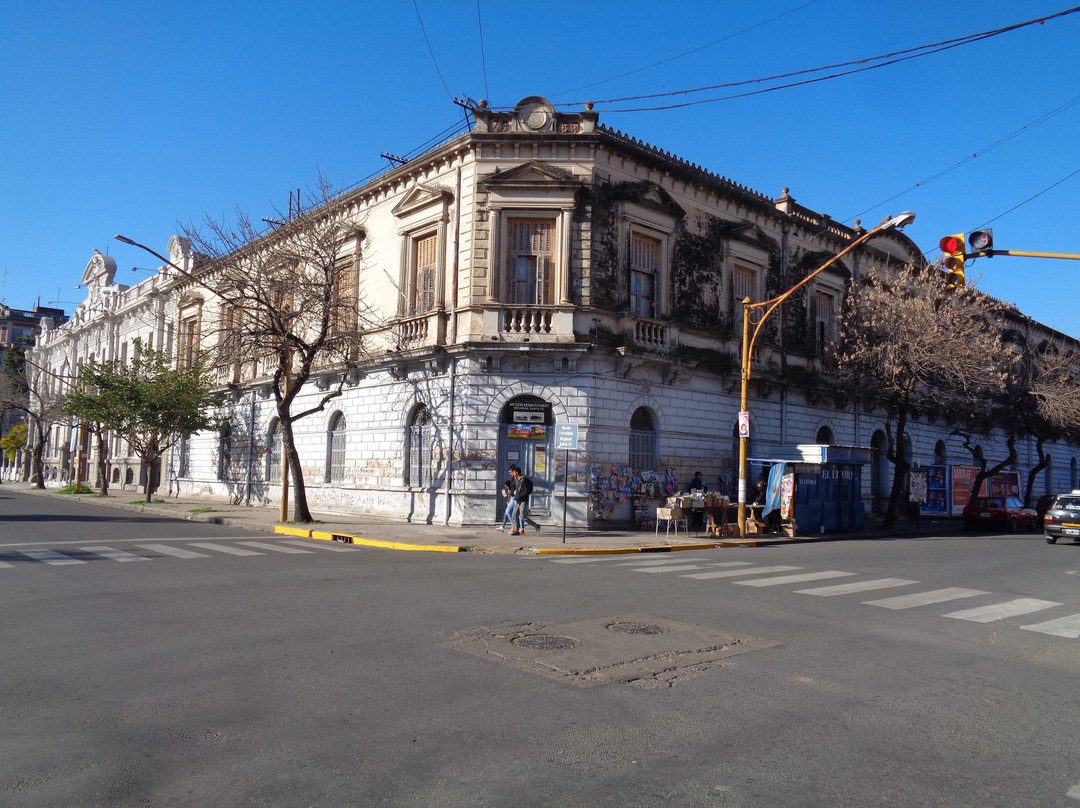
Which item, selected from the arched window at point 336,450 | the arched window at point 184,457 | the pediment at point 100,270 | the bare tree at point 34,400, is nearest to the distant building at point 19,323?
the bare tree at point 34,400

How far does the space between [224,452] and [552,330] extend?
20079 mm

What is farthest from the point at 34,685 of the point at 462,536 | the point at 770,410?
the point at 770,410

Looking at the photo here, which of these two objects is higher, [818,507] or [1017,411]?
[1017,411]

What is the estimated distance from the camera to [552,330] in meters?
21.6

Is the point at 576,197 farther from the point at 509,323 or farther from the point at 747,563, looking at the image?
the point at 747,563

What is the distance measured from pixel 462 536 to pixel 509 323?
Answer: 6.16m

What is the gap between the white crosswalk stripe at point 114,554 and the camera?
1342 cm

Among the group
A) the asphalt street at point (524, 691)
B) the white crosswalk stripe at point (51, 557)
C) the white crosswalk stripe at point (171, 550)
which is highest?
the asphalt street at point (524, 691)

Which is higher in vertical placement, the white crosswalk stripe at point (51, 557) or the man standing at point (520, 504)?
the man standing at point (520, 504)

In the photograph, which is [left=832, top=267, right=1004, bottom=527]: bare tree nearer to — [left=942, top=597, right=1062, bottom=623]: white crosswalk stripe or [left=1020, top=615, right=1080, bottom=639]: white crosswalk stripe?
[left=942, top=597, right=1062, bottom=623]: white crosswalk stripe

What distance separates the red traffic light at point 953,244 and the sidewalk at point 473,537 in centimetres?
877

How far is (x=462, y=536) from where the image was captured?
62.5 ft

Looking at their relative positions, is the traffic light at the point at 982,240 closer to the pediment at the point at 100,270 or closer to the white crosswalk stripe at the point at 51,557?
the white crosswalk stripe at the point at 51,557

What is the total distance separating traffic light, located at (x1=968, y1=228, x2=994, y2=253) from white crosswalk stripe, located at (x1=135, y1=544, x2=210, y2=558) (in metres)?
14.1
